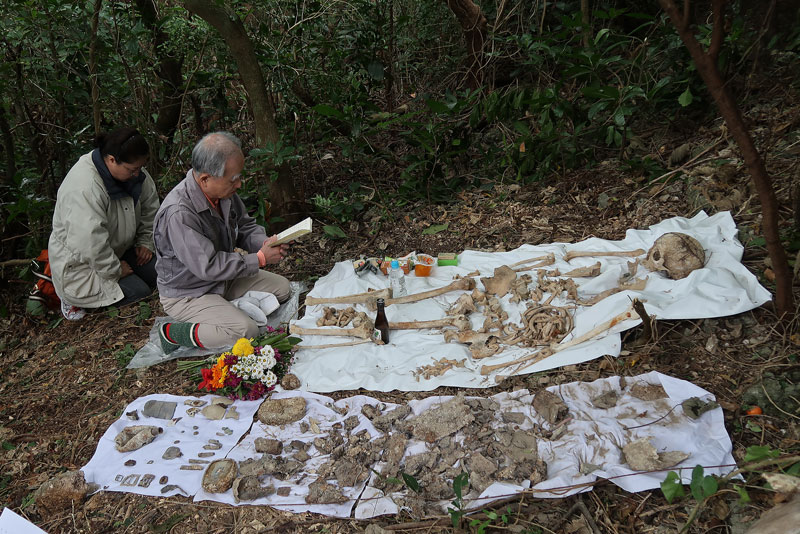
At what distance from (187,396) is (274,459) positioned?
96 cm

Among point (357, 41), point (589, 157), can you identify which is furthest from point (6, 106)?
point (589, 157)

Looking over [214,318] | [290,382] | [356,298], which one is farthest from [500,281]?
[214,318]

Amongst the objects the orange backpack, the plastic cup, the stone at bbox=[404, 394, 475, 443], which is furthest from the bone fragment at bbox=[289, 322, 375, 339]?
the orange backpack

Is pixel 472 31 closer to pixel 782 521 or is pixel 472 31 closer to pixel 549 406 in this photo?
pixel 549 406

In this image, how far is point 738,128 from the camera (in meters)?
2.57

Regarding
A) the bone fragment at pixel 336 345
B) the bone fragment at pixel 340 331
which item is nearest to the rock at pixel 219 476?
the bone fragment at pixel 336 345

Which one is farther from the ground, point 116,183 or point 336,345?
point 116,183

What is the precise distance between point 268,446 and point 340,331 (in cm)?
113

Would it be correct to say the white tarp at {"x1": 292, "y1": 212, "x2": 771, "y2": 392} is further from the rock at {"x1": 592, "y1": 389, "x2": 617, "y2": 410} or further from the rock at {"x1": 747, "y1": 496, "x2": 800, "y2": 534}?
the rock at {"x1": 747, "y1": 496, "x2": 800, "y2": 534}

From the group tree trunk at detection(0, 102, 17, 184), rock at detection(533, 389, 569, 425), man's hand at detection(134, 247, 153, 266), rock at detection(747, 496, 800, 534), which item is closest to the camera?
rock at detection(747, 496, 800, 534)

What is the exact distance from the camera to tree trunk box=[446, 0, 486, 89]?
571 cm

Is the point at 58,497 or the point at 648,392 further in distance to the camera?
the point at 648,392

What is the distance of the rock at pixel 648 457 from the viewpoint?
233 centimetres

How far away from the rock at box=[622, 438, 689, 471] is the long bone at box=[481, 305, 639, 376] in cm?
86
